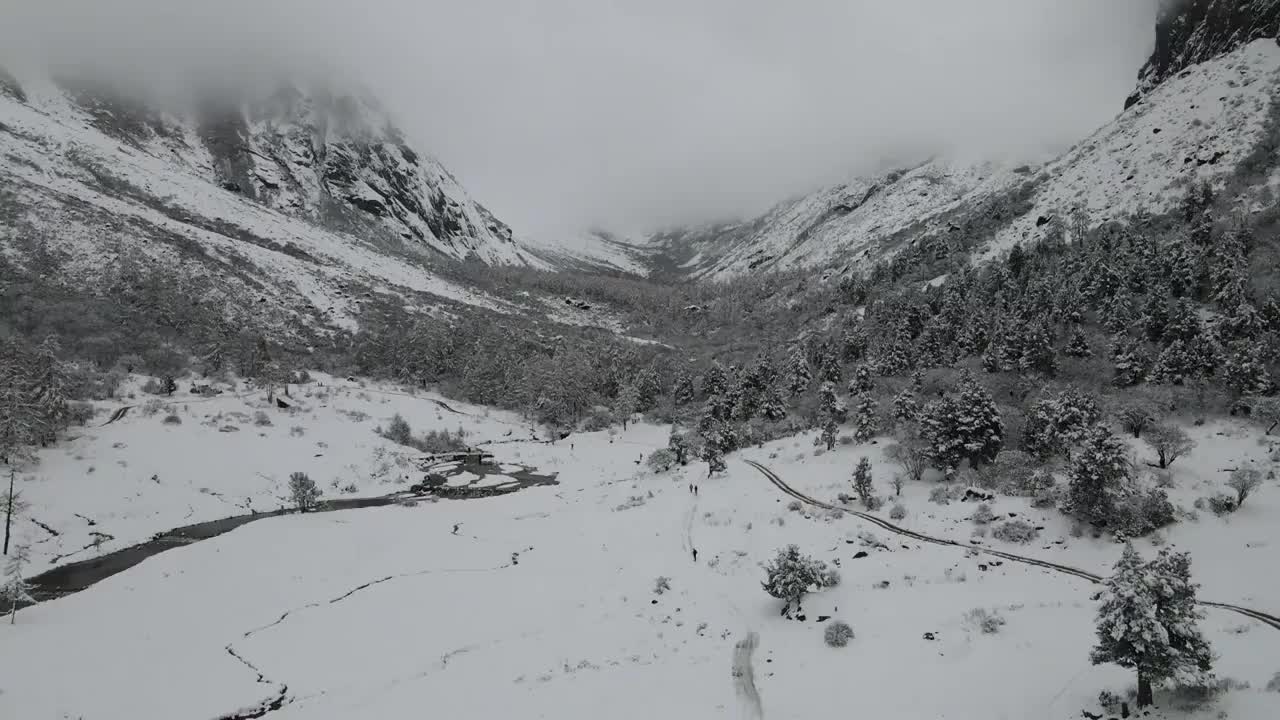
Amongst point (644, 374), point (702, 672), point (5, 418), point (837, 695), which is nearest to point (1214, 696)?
point (837, 695)

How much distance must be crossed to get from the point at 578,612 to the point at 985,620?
50.8 feet

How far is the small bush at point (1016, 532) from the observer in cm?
2602

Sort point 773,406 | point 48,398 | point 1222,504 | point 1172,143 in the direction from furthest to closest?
1. point 1172,143
2. point 773,406
3. point 48,398
4. point 1222,504

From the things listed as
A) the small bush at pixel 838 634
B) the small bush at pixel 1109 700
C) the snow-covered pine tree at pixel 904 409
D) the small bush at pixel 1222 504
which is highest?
the snow-covered pine tree at pixel 904 409

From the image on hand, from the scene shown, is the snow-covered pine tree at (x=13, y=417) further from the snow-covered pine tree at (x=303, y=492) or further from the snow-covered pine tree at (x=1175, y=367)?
the snow-covered pine tree at (x=1175, y=367)

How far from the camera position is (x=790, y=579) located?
2189 centimetres

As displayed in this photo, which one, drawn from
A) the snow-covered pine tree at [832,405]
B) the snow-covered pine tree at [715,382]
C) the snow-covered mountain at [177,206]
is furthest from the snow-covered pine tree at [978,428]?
the snow-covered mountain at [177,206]

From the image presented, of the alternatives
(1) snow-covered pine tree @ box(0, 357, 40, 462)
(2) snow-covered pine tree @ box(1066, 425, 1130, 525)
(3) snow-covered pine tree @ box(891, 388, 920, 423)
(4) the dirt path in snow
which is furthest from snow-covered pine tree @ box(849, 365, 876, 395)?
(1) snow-covered pine tree @ box(0, 357, 40, 462)

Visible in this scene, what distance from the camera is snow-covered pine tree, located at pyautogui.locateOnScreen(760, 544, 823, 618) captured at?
21.9 metres

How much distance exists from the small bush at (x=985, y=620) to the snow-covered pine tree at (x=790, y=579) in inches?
212

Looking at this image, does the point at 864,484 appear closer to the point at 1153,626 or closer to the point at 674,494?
the point at 674,494

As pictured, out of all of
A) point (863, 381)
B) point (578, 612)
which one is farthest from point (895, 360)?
point (578, 612)

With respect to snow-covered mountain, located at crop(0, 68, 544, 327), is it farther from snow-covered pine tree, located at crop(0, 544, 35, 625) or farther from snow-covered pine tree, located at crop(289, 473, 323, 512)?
snow-covered pine tree, located at crop(0, 544, 35, 625)

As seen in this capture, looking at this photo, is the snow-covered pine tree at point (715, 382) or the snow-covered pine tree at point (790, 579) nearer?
the snow-covered pine tree at point (790, 579)
